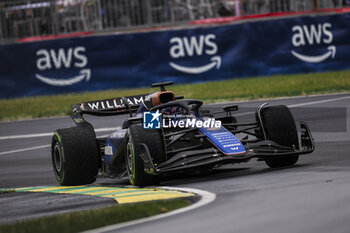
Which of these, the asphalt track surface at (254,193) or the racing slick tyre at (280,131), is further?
the racing slick tyre at (280,131)

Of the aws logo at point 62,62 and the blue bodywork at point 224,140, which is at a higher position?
the aws logo at point 62,62

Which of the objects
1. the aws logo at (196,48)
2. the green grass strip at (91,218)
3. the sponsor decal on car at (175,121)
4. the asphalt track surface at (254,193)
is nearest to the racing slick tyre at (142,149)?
the sponsor decal on car at (175,121)

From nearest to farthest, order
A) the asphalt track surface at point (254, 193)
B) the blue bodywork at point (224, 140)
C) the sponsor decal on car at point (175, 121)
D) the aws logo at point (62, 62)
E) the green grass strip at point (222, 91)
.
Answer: the asphalt track surface at point (254, 193), the blue bodywork at point (224, 140), the sponsor decal on car at point (175, 121), the green grass strip at point (222, 91), the aws logo at point (62, 62)

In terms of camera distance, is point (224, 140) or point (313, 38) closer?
point (224, 140)

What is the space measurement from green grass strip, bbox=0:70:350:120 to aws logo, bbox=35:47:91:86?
514 millimetres

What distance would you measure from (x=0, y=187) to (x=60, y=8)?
1439cm

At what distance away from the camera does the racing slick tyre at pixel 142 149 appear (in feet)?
29.6

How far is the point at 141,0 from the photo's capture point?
2439cm

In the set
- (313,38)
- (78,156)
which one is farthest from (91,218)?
(313,38)

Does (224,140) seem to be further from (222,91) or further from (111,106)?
(222,91)

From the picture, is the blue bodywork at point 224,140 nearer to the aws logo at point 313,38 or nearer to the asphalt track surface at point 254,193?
the asphalt track surface at point 254,193

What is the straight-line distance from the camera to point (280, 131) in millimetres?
9781

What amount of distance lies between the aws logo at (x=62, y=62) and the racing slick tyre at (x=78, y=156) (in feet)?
44.4

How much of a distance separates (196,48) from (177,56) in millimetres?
586
